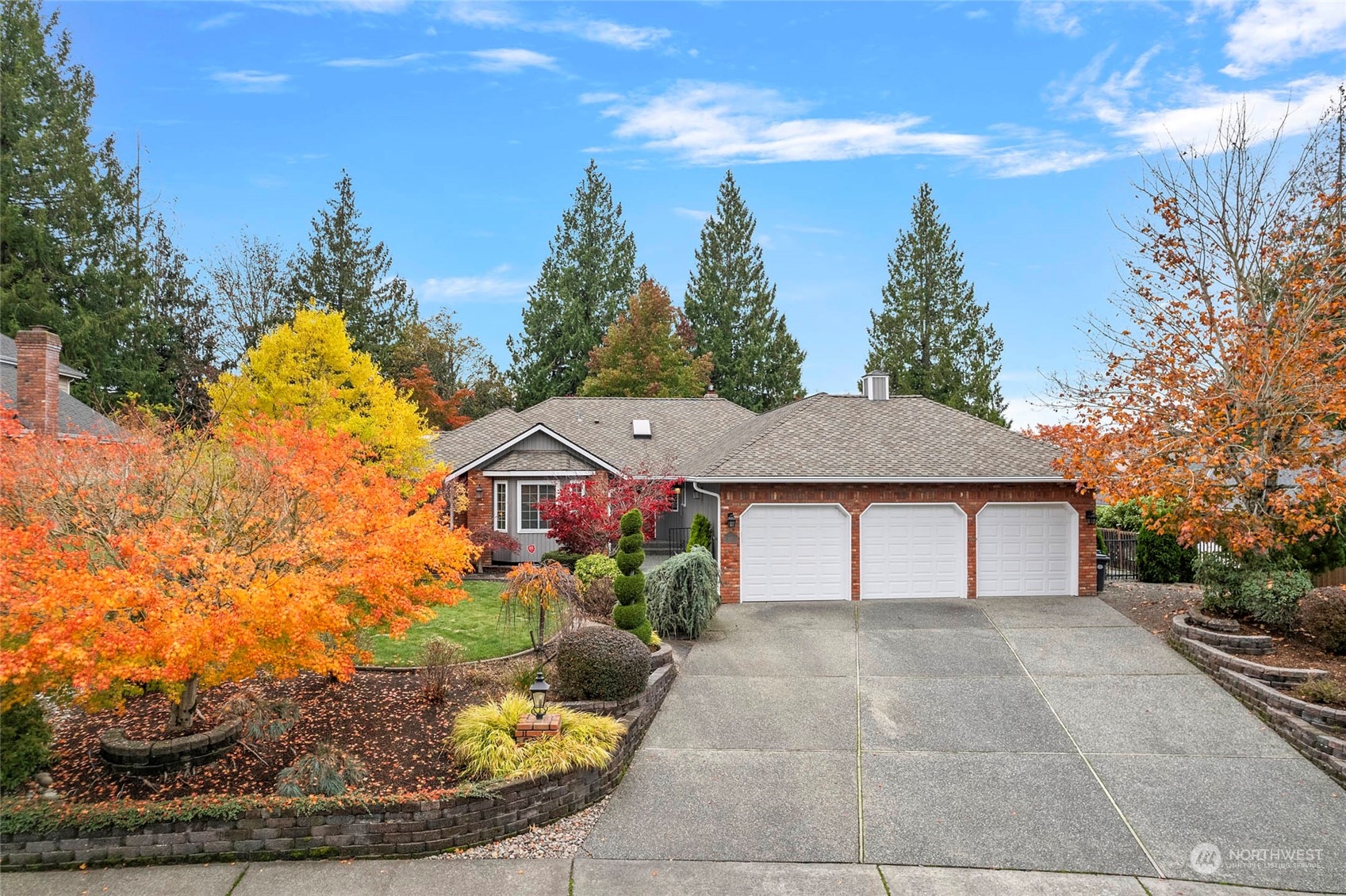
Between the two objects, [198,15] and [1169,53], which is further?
[1169,53]

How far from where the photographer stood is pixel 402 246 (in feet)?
136

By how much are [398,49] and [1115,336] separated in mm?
15348

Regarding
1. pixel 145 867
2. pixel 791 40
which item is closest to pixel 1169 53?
pixel 791 40

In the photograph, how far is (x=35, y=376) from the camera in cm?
1861

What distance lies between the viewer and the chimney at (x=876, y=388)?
19906 millimetres

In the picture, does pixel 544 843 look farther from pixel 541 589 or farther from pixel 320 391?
pixel 320 391

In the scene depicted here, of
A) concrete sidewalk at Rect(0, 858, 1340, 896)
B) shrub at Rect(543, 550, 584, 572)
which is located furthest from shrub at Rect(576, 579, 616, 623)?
concrete sidewalk at Rect(0, 858, 1340, 896)

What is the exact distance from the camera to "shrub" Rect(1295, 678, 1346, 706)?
8.79 m

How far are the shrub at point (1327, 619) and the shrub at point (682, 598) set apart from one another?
9172 mm

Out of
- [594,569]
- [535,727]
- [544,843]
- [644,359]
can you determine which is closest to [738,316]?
[644,359]

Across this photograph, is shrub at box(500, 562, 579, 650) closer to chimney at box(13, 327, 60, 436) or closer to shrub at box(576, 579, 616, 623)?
shrub at box(576, 579, 616, 623)

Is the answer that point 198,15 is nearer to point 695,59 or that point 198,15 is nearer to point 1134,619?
point 695,59

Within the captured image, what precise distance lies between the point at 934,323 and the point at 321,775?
37.3m

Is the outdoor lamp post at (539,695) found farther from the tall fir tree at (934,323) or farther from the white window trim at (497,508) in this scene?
the tall fir tree at (934,323)
